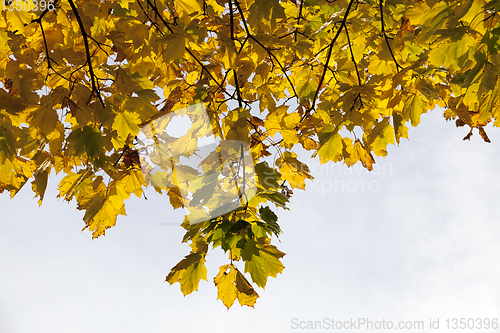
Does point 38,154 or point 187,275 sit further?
point 38,154

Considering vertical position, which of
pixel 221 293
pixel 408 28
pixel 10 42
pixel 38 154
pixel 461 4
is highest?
pixel 408 28

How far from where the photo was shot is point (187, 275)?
2.33 m

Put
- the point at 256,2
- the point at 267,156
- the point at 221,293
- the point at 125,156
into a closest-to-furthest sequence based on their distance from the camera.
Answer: the point at 256,2
the point at 221,293
the point at 125,156
the point at 267,156

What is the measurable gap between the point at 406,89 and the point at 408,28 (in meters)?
0.65

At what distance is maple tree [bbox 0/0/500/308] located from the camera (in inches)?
77.9

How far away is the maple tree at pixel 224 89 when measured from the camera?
77.9 inches

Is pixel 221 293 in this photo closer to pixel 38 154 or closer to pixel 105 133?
pixel 105 133

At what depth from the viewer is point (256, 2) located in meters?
1.96

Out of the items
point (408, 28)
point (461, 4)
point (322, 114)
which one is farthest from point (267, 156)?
point (461, 4)

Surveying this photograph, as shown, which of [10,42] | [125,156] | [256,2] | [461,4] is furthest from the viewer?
[125,156]

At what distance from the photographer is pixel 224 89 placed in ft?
8.26

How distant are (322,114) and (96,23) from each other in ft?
6.86

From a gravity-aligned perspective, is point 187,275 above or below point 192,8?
below

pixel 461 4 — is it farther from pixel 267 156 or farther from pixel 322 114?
pixel 267 156
